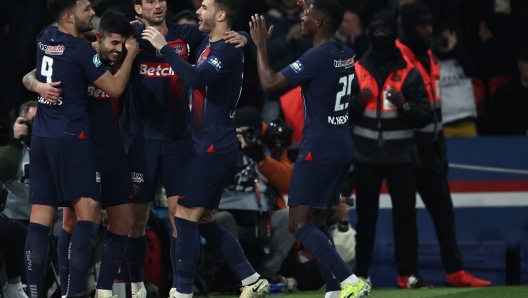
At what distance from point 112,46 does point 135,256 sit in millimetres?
1594

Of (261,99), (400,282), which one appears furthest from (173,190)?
(261,99)

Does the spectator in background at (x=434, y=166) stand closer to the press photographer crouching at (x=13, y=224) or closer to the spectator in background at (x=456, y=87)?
the spectator in background at (x=456, y=87)

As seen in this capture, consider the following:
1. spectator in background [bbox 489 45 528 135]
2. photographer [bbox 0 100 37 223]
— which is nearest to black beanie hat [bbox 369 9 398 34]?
spectator in background [bbox 489 45 528 135]

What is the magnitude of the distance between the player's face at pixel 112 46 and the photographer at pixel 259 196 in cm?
245

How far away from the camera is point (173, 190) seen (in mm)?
8195

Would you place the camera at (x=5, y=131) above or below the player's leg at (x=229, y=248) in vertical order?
above

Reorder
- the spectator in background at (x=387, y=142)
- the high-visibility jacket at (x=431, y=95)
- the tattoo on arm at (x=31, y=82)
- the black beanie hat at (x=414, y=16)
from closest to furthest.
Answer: the tattoo on arm at (x=31, y=82) → the spectator in background at (x=387, y=142) → the high-visibility jacket at (x=431, y=95) → the black beanie hat at (x=414, y=16)

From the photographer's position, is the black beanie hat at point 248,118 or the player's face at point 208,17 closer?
the player's face at point 208,17

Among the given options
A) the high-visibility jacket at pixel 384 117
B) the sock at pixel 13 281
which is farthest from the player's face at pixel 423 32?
the sock at pixel 13 281

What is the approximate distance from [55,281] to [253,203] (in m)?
1.96

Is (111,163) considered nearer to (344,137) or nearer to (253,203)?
(344,137)

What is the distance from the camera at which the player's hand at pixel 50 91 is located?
7.52 metres

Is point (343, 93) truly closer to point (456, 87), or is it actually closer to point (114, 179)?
point (114, 179)

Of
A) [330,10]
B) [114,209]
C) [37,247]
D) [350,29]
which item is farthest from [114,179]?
[350,29]
